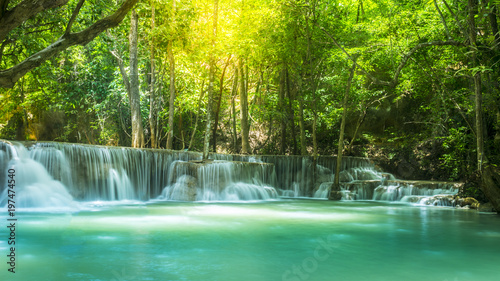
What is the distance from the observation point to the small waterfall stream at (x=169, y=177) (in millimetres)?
10680

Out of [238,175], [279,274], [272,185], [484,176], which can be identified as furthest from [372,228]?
[272,185]

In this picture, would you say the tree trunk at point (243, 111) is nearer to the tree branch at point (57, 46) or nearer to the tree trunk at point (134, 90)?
the tree trunk at point (134, 90)

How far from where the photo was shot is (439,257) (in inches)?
219

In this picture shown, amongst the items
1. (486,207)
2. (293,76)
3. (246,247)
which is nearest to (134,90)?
(293,76)

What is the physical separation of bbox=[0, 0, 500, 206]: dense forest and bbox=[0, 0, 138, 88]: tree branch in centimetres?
415

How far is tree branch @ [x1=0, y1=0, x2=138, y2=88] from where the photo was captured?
439 centimetres

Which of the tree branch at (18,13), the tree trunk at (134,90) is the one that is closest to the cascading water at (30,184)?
the tree trunk at (134,90)

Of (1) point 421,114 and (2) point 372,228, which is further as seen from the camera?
(1) point 421,114

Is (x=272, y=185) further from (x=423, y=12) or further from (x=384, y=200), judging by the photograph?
(x=423, y=12)

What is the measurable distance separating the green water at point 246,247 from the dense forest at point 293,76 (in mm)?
3454

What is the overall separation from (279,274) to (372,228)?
4.09 metres

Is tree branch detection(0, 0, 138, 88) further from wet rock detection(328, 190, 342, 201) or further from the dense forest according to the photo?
Answer: wet rock detection(328, 190, 342, 201)

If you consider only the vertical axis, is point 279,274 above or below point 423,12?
below

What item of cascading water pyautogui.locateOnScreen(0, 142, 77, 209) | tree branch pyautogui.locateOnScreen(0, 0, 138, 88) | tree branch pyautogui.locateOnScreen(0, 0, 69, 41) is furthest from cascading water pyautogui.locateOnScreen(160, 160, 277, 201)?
tree branch pyautogui.locateOnScreen(0, 0, 69, 41)
